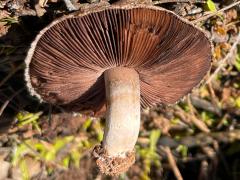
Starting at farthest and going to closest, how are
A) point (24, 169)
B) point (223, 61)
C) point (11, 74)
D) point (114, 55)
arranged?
point (223, 61)
point (24, 169)
point (11, 74)
point (114, 55)

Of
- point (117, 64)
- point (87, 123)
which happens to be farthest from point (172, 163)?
point (117, 64)

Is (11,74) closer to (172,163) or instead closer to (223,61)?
(172,163)

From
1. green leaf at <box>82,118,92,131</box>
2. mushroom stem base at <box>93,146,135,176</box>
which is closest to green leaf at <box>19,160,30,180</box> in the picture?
green leaf at <box>82,118,92,131</box>

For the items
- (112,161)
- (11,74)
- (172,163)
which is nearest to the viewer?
(112,161)

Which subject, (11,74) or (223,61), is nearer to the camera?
(11,74)

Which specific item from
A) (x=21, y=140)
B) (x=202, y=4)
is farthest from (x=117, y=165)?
(x=202, y=4)

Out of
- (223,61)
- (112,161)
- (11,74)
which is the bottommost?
(112,161)

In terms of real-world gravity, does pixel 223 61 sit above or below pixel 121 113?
above
